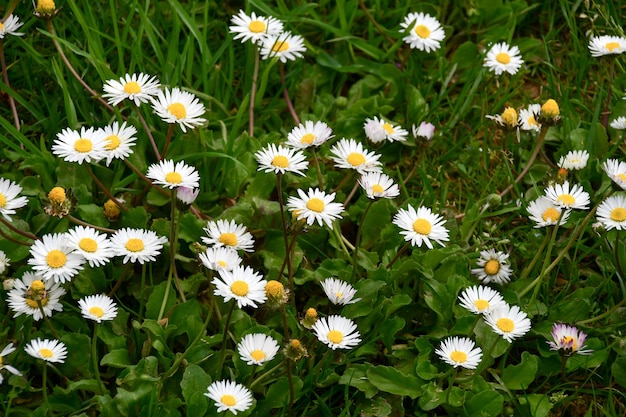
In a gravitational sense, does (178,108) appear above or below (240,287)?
above

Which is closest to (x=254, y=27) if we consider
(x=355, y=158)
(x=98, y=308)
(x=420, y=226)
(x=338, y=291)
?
(x=355, y=158)

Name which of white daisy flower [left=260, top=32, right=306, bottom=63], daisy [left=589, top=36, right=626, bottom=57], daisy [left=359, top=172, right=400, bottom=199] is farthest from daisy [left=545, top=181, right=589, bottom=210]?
white daisy flower [left=260, top=32, right=306, bottom=63]

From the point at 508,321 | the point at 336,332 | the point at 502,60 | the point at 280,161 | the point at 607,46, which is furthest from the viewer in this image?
the point at 502,60

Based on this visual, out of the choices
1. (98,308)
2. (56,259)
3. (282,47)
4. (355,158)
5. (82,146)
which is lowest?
(98,308)

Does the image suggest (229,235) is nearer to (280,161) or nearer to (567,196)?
A: (280,161)

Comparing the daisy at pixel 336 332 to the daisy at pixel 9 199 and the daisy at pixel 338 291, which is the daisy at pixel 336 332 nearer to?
the daisy at pixel 338 291

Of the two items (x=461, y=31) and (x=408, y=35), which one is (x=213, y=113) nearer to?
(x=408, y=35)

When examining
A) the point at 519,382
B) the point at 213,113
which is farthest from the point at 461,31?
the point at 519,382

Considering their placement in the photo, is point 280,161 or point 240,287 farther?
point 280,161
